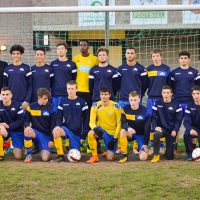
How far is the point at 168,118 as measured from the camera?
7.20 m

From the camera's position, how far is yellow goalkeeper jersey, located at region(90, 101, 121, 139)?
7160 millimetres

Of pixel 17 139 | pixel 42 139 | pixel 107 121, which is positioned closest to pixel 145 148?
pixel 107 121

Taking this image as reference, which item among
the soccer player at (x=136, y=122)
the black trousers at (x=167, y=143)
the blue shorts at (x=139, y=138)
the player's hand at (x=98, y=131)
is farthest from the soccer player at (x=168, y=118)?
the player's hand at (x=98, y=131)

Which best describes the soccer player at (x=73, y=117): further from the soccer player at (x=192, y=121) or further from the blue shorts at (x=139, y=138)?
the soccer player at (x=192, y=121)

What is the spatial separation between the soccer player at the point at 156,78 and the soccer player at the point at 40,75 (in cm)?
157

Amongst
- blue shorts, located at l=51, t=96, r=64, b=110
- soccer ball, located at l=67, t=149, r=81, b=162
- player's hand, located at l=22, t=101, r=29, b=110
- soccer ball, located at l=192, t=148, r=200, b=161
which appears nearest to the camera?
soccer ball, located at l=192, t=148, r=200, b=161

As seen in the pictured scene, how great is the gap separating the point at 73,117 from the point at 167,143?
4.67ft

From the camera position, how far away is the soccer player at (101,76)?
7555 mm

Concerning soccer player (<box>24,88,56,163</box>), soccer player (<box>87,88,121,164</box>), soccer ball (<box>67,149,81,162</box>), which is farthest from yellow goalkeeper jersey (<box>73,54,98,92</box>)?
soccer ball (<box>67,149,81,162</box>)

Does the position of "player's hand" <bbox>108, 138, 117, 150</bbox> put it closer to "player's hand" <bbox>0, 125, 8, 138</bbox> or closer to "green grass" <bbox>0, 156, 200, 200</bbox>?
"green grass" <bbox>0, 156, 200, 200</bbox>

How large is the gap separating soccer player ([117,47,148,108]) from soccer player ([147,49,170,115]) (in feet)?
0.37

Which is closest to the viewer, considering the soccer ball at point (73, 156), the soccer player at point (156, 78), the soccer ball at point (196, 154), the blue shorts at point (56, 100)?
the soccer ball at point (196, 154)

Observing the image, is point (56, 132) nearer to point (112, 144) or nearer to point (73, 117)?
point (73, 117)

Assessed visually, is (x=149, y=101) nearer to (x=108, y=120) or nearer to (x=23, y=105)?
(x=108, y=120)
